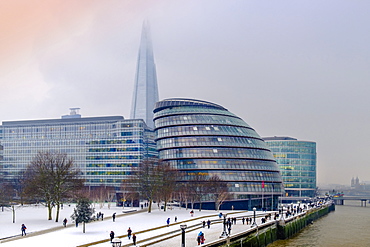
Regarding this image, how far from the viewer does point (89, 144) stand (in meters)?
181

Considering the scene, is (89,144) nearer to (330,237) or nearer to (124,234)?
(330,237)

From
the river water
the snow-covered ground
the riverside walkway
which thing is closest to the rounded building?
the river water

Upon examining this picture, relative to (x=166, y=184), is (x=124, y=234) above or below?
below

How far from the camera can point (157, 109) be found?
141 metres

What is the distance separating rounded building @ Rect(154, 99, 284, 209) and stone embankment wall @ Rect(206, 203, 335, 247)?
80.7 ft

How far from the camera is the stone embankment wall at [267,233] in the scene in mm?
51688

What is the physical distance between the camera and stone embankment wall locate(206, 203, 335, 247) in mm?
51688

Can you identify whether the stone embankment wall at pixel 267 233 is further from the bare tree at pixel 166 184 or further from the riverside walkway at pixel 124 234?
the bare tree at pixel 166 184

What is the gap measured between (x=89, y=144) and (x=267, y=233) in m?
125

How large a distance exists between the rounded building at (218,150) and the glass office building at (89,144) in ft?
134

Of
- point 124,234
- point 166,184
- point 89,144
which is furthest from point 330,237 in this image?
point 89,144

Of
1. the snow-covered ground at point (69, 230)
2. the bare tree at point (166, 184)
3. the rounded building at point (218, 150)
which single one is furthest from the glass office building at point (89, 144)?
the snow-covered ground at point (69, 230)

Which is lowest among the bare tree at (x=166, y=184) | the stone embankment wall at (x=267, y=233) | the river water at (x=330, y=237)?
the river water at (x=330, y=237)

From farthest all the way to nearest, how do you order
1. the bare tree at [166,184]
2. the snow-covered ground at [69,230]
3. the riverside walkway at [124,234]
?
the bare tree at [166,184], the snow-covered ground at [69,230], the riverside walkway at [124,234]
